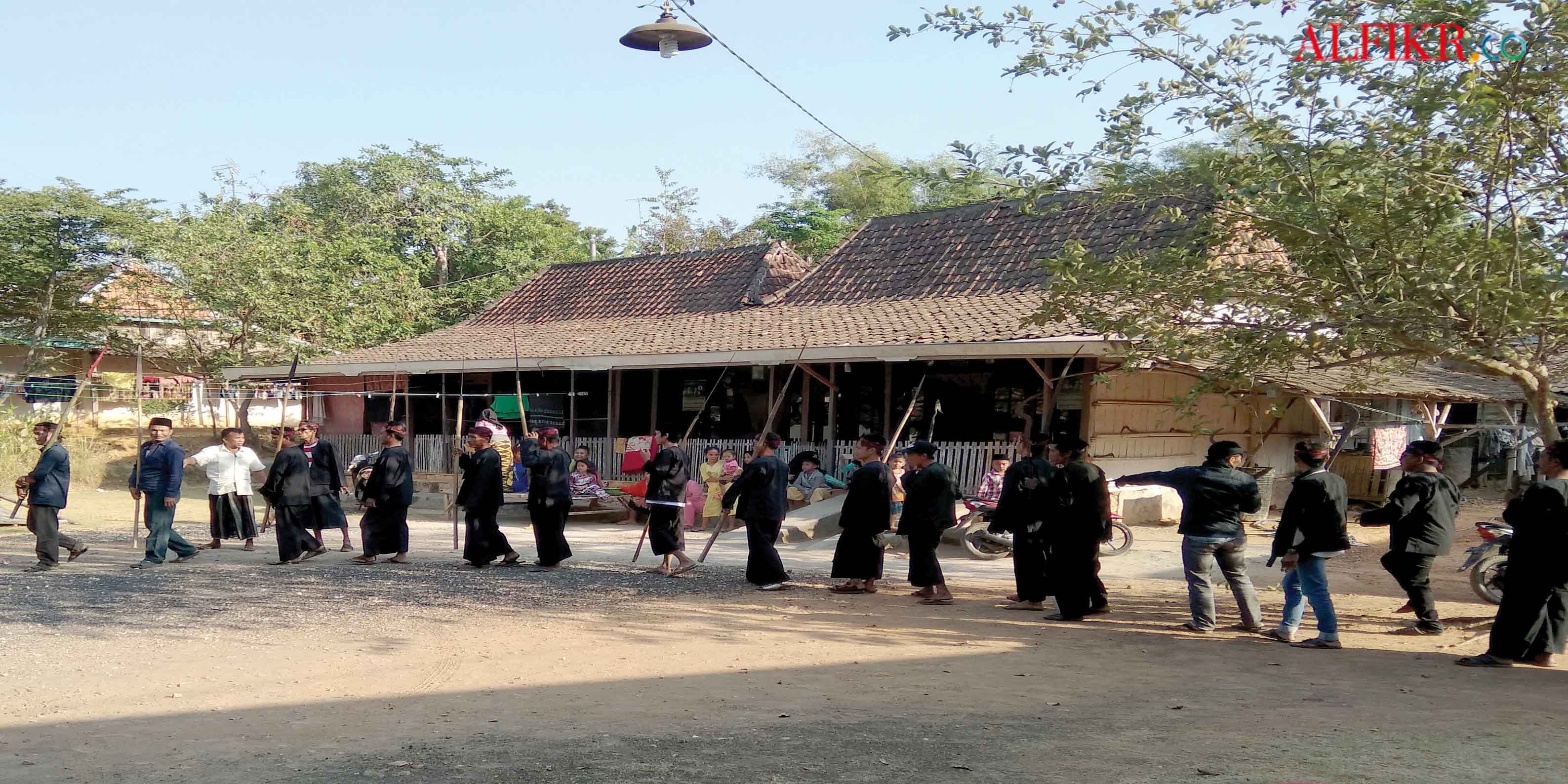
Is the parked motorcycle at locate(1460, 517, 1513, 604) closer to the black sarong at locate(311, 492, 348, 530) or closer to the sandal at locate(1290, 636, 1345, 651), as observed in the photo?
the sandal at locate(1290, 636, 1345, 651)

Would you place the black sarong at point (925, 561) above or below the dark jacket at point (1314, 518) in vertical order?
below

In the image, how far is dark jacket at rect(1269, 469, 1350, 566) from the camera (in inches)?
301

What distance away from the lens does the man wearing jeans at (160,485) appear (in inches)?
440

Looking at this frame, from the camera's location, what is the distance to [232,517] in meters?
12.5

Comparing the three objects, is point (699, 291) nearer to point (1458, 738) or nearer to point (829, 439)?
point (829, 439)

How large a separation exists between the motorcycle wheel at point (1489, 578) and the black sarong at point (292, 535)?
1024 centimetres

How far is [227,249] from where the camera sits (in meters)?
23.6

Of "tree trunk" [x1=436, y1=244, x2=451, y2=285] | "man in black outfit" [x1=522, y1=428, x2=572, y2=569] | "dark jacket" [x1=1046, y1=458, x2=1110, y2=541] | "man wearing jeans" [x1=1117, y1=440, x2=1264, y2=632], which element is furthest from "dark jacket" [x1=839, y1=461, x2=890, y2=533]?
"tree trunk" [x1=436, y1=244, x2=451, y2=285]

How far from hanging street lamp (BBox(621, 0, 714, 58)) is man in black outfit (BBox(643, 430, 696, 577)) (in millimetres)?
3648

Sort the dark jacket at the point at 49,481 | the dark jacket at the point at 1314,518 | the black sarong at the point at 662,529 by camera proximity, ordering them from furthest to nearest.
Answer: the black sarong at the point at 662,529 → the dark jacket at the point at 49,481 → the dark jacket at the point at 1314,518

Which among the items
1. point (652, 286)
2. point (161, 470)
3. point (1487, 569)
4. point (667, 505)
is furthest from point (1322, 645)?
point (652, 286)

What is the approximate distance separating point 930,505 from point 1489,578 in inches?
168

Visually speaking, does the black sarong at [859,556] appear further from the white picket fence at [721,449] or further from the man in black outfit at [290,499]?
the man in black outfit at [290,499]

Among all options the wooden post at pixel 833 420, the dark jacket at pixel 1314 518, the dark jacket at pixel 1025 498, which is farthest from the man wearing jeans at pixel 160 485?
the dark jacket at pixel 1314 518
